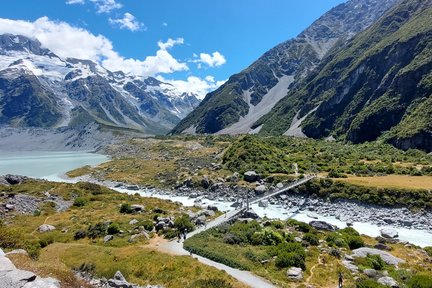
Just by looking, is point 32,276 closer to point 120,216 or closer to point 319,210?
point 120,216

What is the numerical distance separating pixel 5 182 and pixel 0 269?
2520 inches

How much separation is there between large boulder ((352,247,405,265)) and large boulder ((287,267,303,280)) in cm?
752

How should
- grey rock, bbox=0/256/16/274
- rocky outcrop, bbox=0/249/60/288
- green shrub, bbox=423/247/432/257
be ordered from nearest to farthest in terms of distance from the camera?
rocky outcrop, bbox=0/249/60/288 → grey rock, bbox=0/256/16/274 → green shrub, bbox=423/247/432/257

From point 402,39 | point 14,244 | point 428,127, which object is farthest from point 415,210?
point 402,39

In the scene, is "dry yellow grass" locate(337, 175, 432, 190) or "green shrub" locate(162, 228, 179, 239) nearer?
"green shrub" locate(162, 228, 179, 239)

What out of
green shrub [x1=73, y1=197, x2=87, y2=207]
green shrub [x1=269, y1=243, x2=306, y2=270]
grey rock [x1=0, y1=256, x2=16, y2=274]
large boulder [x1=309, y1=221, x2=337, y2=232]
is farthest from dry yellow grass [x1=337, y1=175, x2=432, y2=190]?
grey rock [x1=0, y1=256, x2=16, y2=274]

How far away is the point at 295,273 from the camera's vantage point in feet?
98.7

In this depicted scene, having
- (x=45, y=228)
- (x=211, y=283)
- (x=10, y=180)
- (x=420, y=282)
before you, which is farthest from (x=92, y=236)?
(x=10, y=180)

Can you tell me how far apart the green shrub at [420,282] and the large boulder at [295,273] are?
7666mm

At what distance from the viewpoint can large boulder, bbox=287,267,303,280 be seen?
29656 millimetres

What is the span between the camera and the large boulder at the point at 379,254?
3422 cm

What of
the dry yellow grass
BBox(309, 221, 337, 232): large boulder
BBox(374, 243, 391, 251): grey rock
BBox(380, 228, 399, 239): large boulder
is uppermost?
the dry yellow grass

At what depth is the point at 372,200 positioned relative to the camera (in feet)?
201

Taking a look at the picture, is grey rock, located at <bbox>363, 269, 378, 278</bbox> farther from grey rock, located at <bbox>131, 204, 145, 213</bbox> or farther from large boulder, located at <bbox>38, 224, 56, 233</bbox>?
large boulder, located at <bbox>38, 224, 56, 233</bbox>
